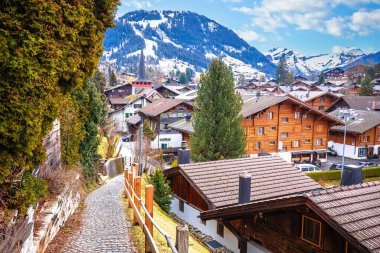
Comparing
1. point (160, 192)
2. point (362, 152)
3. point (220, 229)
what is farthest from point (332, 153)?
point (220, 229)

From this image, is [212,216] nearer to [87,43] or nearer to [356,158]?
[87,43]

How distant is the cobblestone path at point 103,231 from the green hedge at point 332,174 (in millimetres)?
27438

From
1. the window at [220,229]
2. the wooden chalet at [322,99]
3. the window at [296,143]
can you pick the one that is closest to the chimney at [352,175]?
the window at [220,229]

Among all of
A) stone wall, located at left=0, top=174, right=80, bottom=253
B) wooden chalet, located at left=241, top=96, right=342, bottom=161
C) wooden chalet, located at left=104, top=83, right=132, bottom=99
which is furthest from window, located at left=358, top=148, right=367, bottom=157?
wooden chalet, located at left=104, top=83, right=132, bottom=99

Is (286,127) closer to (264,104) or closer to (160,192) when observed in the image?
(264,104)

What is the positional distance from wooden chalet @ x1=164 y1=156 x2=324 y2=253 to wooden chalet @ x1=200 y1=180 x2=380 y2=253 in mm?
1288

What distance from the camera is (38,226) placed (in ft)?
24.8

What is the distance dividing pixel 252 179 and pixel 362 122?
4059cm

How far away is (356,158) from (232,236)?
4151cm

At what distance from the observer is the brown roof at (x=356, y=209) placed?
8.98 meters

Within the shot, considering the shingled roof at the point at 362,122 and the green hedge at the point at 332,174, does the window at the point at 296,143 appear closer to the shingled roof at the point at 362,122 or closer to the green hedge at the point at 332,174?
the shingled roof at the point at 362,122

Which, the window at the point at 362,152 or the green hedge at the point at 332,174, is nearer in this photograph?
the green hedge at the point at 332,174

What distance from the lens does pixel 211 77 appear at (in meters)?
34.3

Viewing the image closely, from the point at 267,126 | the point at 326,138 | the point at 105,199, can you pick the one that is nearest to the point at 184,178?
the point at 105,199
